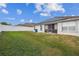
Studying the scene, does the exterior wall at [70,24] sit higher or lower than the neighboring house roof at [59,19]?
lower

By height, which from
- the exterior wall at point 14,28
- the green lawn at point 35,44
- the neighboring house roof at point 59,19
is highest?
the neighboring house roof at point 59,19

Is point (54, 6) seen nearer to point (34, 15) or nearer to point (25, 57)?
point (34, 15)

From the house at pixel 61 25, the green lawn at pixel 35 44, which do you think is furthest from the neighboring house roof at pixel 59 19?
the green lawn at pixel 35 44

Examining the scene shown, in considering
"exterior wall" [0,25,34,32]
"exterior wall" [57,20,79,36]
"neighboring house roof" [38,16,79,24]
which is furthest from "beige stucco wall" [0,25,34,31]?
"exterior wall" [57,20,79,36]

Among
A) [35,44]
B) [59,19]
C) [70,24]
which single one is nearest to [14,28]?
[35,44]

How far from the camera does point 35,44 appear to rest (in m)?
2.80

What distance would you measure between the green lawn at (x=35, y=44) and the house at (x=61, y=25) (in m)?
0.06

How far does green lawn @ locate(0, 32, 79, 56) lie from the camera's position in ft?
9.12

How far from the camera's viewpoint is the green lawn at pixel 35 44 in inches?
109

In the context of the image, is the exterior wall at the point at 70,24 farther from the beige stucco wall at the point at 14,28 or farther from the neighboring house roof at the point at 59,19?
the beige stucco wall at the point at 14,28

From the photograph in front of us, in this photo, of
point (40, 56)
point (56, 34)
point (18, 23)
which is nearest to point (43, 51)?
point (40, 56)

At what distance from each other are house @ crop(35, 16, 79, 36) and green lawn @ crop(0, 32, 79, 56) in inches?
2.3

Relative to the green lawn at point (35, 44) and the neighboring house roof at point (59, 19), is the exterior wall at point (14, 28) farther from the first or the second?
the neighboring house roof at point (59, 19)

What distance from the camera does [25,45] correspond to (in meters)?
2.81
